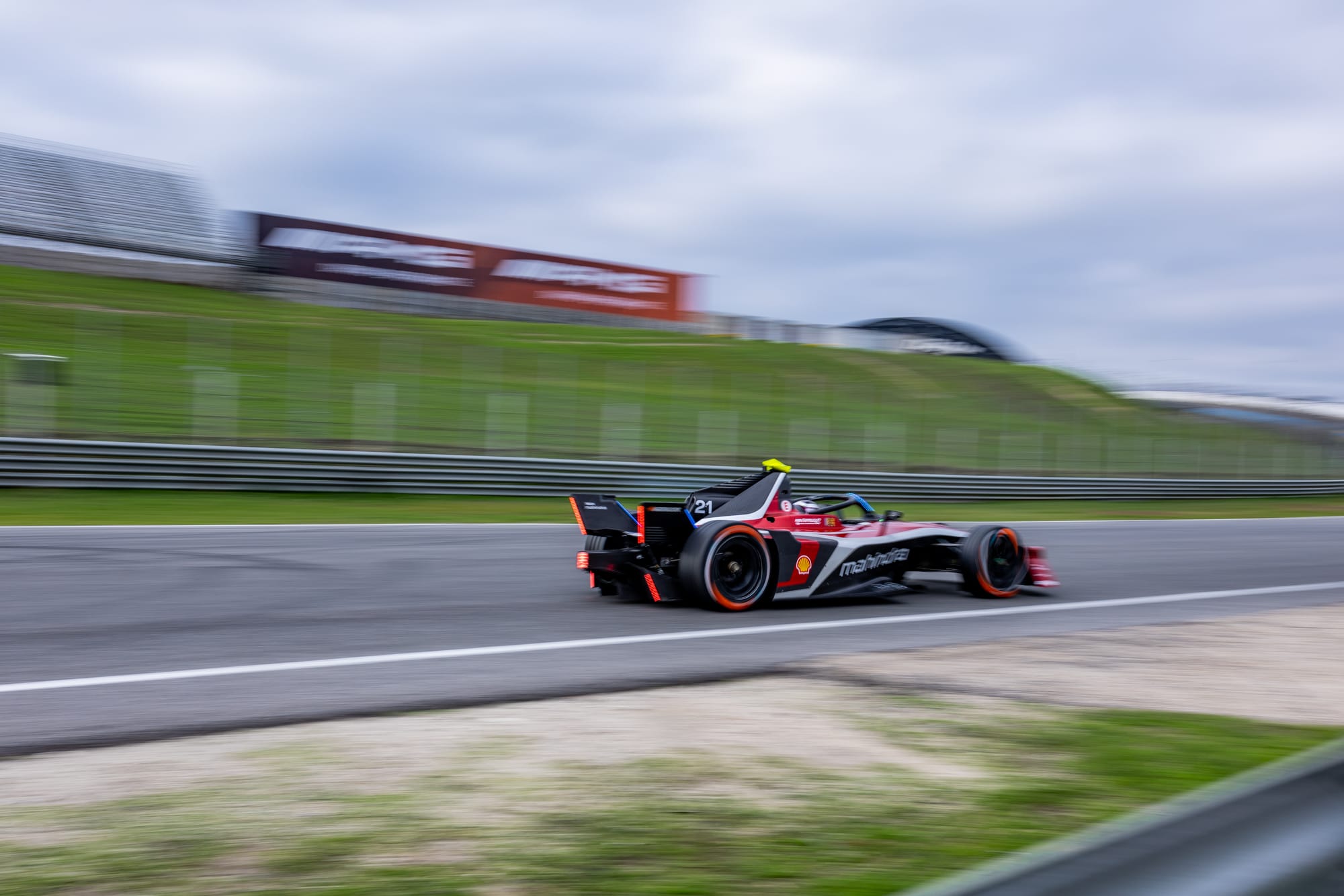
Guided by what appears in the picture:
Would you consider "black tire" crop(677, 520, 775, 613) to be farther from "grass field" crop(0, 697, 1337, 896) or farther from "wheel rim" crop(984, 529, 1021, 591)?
"grass field" crop(0, 697, 1337, 896)

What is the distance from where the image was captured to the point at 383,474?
1691 cm

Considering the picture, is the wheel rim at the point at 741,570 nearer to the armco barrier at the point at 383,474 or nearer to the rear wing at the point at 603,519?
the rear wing at the point at 603,519

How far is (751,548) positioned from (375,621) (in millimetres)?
2612

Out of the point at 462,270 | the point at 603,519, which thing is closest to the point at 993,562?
the point at 603,519

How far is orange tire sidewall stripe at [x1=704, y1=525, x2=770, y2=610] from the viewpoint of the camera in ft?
24.5

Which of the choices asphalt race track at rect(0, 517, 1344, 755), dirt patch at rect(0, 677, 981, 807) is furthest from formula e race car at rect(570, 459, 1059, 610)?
dirt patch at rect(0, 677, 981, 807)

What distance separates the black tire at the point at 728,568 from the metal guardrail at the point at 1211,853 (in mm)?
5499

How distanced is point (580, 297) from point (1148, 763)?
37.0 metres

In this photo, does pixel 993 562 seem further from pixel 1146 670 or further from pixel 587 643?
pixel 587 643

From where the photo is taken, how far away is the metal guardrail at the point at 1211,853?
165 centimetres

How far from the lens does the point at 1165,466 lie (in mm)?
28922

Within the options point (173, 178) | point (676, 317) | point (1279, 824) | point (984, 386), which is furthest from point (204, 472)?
point (984, 386)

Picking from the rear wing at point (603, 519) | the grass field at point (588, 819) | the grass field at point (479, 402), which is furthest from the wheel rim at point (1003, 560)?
the grass field at point (479, 402)

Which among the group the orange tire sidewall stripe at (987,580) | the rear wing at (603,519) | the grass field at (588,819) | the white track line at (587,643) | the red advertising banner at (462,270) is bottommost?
the grass field at (588,819)
